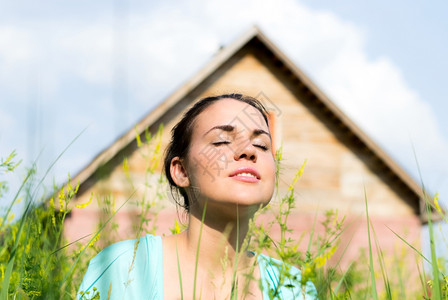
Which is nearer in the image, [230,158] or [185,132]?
[230,158]

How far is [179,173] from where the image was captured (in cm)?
215

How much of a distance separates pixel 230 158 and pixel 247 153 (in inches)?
2.5

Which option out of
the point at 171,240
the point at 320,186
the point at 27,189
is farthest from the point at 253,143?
A: the point at 320,186

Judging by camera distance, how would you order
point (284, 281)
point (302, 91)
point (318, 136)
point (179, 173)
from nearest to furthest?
point (284, 281)
point (179, 173)
point (318, 136)
point (302, 91)

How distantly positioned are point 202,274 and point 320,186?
922cm

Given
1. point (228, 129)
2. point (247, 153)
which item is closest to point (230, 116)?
point (228, 129)

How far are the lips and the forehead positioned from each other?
0.21 m

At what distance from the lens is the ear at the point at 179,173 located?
82.9 inches

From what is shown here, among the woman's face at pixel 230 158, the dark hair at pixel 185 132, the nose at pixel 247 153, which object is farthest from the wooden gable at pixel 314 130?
the nose at pixel 247 153

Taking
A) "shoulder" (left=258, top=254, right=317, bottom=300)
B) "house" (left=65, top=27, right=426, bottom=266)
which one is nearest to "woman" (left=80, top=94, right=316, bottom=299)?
"shoulder" (left=258, top=254, right=317, bottom=300)

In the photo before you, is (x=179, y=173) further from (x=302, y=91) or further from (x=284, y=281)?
(x=302, y=91)

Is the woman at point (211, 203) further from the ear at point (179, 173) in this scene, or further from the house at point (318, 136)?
the house at point (318, 136)

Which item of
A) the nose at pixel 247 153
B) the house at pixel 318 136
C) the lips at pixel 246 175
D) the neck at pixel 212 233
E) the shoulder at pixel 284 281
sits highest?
the house at pixel 318 136

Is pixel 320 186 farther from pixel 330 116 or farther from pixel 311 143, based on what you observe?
pixel 330 116
